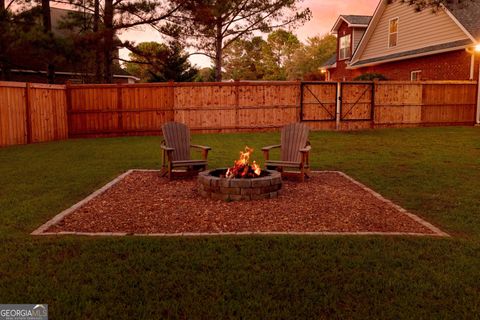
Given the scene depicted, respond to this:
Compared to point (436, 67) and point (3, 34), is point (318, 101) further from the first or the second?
point (3, 34)

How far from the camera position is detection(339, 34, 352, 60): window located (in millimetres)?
27586

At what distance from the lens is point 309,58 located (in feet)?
190

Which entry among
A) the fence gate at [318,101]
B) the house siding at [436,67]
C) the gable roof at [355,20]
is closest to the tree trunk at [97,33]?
the fence gate at [318,101]

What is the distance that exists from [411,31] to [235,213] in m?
19.5

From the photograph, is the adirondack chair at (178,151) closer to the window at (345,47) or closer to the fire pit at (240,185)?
the fire pit at (240,185)

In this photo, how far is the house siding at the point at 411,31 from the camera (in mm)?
19172

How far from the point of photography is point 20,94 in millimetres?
13438

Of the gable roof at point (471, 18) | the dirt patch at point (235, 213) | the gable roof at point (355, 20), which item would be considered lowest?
the dirt patch at point (235, 213)

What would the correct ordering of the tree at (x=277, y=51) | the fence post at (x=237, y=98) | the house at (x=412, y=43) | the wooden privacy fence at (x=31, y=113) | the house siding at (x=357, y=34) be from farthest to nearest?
the tree at (x=277, y=51) → the house siding at (x=357, y=34) → the house at (x=412, y=43) → the fence post at (x=237, y=98) → the wooden privacy fence at (x=31, y=113)

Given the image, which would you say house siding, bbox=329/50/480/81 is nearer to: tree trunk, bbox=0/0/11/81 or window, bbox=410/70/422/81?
window, bbox=410/70/422/81

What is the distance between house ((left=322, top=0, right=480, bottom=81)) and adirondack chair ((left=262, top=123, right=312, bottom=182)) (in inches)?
400

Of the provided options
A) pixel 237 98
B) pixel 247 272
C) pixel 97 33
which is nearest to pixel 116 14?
pixel 97 33

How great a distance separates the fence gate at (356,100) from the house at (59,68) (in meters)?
10.5

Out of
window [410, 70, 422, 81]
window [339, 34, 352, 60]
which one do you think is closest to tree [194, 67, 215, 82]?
window [339, 34, 352, 60]
